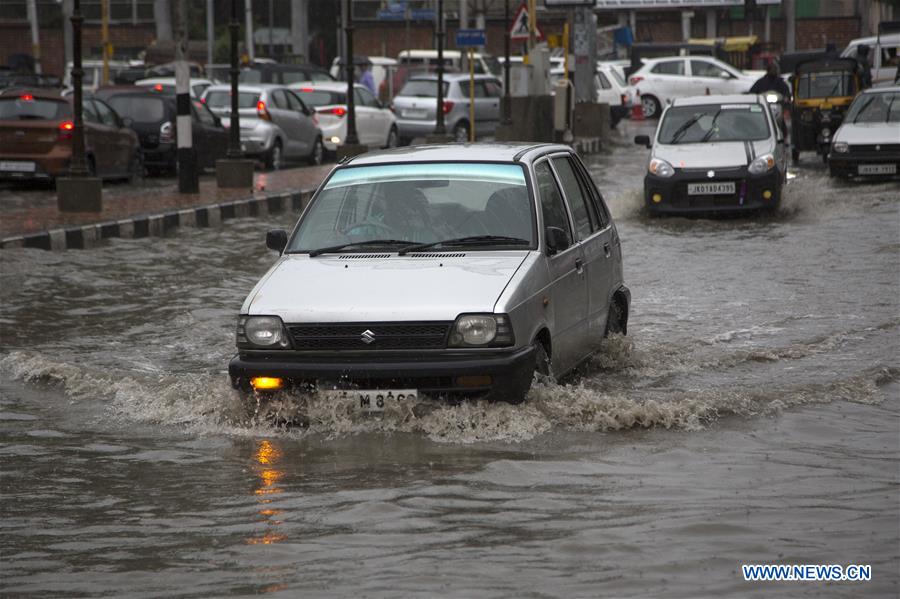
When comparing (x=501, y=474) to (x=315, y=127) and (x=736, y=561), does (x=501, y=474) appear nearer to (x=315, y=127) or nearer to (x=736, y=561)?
(x=736, y=561)

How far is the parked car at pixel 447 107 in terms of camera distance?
35500 millimetres

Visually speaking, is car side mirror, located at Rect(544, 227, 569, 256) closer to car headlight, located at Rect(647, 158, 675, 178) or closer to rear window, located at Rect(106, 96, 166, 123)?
car headlight, located at Rect(647, 158, 675, 178)

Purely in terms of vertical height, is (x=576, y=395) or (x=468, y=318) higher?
(x=468, y=318)

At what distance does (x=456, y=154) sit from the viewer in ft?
29.3

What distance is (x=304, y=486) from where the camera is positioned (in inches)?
269

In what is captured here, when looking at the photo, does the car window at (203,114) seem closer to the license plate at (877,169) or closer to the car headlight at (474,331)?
the license plate at (877,169)

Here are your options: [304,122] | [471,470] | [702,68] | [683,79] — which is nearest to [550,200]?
[471,470]

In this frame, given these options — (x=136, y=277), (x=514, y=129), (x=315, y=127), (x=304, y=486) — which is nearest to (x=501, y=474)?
(x=304, y=486)

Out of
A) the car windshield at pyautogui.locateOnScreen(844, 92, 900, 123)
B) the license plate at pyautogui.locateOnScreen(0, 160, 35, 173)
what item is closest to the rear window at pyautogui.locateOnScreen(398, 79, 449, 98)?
the car windshield at pyautogui.locateOnScreen(844, 92, 900, 123)

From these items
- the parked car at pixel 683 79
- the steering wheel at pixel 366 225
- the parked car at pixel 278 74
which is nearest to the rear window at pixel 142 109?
the parked car at pixel 278 74

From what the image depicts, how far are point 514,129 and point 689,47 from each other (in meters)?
24.4

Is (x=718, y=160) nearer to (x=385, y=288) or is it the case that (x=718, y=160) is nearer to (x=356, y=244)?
(x=356, y=244)

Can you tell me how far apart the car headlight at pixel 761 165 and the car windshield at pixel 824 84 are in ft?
34.6

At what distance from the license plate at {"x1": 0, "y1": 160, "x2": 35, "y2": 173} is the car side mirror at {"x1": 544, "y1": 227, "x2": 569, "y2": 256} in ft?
51.8
